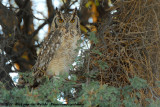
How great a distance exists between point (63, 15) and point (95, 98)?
1416mm

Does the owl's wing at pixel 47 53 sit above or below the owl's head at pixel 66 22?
below

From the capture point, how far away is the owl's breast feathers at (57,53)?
8.77ft

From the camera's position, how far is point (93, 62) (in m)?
2.37

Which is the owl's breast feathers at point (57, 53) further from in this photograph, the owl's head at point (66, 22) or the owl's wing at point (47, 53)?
the owl's head at point (66, 22)

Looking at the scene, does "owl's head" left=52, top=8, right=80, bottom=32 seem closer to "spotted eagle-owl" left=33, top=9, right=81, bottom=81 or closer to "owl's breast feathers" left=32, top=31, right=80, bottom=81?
"spotted eagle-owl" left=33, top=9, right=81, bottom=81

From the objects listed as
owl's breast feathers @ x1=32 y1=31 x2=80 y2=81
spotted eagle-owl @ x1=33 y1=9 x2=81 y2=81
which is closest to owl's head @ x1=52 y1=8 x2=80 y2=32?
spotted eagle-owl @ x1=33 y1=9 x2=81 y2=81

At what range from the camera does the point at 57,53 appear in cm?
269

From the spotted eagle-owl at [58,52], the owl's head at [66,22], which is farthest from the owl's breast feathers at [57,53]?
the owl's head at [66,22]

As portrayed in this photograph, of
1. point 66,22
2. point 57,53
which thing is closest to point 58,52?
point 57,53

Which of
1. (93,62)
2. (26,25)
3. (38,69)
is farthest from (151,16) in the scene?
(26,25)

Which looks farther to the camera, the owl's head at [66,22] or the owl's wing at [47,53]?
the owl's head at [66,22]

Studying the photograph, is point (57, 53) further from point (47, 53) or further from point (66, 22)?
point (66, 22)

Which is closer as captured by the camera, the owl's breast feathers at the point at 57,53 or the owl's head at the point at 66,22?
the owl's breast feathers at the point at 57,53

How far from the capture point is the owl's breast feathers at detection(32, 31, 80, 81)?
2674mm
